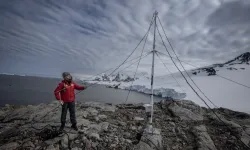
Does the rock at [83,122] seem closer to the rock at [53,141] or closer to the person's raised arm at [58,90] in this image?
the rock at [53,141]

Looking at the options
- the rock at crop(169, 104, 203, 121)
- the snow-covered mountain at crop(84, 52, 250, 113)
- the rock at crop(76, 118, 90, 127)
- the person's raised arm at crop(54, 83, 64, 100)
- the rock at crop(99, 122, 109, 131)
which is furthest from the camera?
the snow-covered mountain at crop(84, 52, 250, 113)

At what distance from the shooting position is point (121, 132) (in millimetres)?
7312

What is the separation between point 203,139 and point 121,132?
13.6ft

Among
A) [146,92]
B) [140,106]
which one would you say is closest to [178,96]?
[146,92]

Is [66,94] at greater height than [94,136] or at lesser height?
greater

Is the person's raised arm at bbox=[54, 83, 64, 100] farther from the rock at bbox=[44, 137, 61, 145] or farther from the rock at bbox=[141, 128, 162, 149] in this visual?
the rock at bbox=[141, 128, 162, 149]

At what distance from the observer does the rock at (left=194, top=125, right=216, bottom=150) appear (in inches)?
257

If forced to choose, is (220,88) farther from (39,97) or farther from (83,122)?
(39,97)

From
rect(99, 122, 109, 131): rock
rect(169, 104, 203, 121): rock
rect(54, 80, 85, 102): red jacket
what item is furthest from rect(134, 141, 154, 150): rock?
rect(169, 104, 203, 121): rock

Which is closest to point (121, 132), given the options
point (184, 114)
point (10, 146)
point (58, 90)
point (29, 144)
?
point (58, 90)

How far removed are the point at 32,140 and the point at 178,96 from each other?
78.9 metres

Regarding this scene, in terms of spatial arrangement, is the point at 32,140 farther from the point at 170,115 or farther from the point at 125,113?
the point at 170,115

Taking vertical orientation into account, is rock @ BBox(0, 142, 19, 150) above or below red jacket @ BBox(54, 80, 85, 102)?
below

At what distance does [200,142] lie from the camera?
22.4ft
